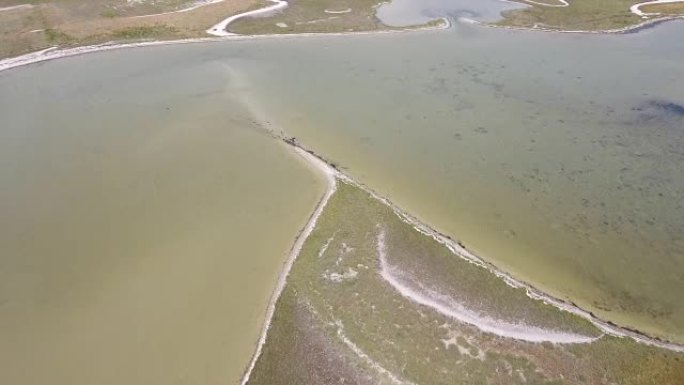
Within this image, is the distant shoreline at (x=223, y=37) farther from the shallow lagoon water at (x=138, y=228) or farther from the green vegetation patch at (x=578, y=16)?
the shallow lagoon water at (x=138, y=228)

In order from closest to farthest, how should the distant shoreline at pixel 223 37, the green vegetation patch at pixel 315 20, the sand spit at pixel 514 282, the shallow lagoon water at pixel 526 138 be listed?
the sand spit at pixel 514 282 → the shallow lagoon water at pixel 526 138 → the distant shoreline at pixel 223 37 → the green vegetation patch at pixel 315 20

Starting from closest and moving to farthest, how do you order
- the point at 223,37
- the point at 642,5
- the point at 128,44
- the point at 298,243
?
1. the point at 298,243
2. the point at 128,44
3. the point at 223,37
4. the point at 642,5

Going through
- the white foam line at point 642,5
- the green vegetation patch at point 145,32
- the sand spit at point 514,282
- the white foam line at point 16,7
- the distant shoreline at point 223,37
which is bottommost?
the sand spit at point 514,282

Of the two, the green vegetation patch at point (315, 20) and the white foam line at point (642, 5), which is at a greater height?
the green vegetation patch at point (315, 20)

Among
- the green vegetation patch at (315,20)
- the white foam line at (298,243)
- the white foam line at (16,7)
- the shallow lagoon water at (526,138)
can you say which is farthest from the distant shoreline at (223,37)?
the white foam line at (298,243)

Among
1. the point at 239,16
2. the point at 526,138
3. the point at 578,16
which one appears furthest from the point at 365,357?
the point at 578,16

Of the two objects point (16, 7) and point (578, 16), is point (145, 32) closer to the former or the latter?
point (16, 7)

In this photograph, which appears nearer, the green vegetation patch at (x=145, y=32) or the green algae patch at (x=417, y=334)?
the green algae patch at (x=417, y=334)
